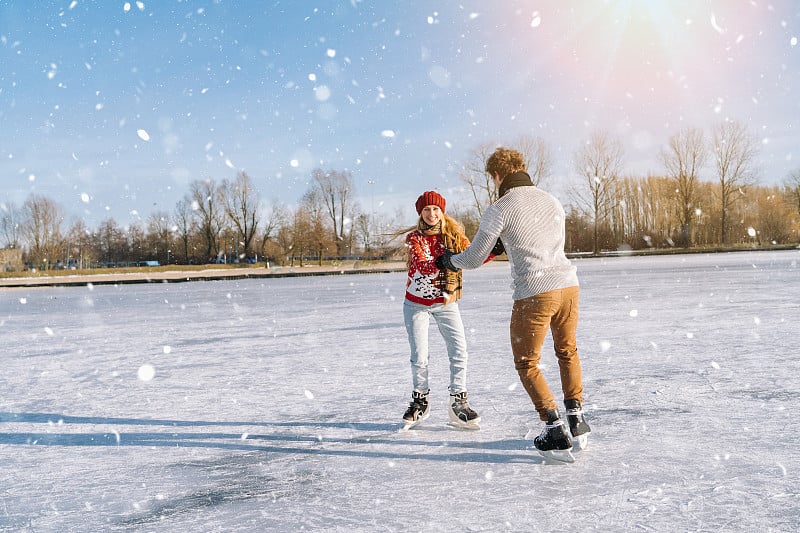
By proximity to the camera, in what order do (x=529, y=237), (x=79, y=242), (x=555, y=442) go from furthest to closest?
1. (x=79, y=242)
2. (x=529, y=237)
3. (x=555, y=442)

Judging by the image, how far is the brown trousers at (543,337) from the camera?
10.8 ft

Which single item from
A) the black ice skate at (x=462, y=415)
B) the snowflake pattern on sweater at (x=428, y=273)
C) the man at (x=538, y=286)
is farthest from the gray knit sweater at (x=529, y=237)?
the black ice skate at (x=462, y=415)

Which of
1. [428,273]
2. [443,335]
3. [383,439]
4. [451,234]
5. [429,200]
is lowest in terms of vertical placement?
[383,439]

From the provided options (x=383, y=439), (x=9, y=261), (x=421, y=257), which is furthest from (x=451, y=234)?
(x=9, y=261)

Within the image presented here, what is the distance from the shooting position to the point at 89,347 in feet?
27.5

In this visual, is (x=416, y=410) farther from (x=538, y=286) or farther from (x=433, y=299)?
(x=538, y=286)

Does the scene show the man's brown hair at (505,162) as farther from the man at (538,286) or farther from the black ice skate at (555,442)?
the black ice skate at (555,442)

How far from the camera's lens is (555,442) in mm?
3246

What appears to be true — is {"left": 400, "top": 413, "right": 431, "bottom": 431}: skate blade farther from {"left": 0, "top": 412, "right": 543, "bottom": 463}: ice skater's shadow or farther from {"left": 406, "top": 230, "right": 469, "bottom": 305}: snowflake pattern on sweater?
{"left": 406, "top": 230, "right": 469, "bottom": 305}: snowflake pattern on sweater

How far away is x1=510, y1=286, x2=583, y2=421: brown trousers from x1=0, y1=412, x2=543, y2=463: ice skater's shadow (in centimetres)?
Result: 37

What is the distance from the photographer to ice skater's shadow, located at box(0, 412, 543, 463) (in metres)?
3.50

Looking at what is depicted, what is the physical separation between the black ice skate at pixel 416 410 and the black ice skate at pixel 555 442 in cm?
93

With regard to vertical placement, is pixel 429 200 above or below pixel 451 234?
above

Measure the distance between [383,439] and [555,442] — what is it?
3.46 feet
